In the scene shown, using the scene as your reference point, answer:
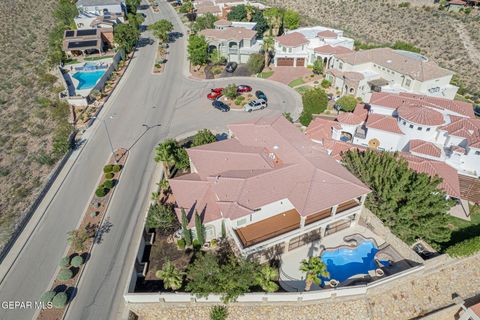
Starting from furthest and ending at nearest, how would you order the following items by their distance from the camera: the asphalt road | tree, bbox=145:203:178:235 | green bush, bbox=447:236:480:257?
tree, bbox=145:203:178:235 < green bush, bbox=447:236:480:257 < the asphalt road

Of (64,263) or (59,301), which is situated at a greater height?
(64,263)

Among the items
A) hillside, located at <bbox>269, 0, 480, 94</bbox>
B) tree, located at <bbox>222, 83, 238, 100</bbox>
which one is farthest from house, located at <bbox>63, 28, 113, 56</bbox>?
hillside, located at <bbox>269, 0, 480, 94</bbox>

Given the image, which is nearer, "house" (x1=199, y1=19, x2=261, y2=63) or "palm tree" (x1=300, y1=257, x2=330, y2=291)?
"palm tree" (x1=300, y1=257, x2=330, y2=291)

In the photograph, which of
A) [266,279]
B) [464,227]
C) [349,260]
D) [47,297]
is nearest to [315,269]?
[266,279]

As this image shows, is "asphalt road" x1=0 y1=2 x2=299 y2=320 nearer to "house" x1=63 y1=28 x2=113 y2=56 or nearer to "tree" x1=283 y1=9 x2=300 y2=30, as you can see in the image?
"house" x1=63 y1=28 x2=113 y2=56

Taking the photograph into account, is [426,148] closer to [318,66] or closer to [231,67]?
[318,66]
